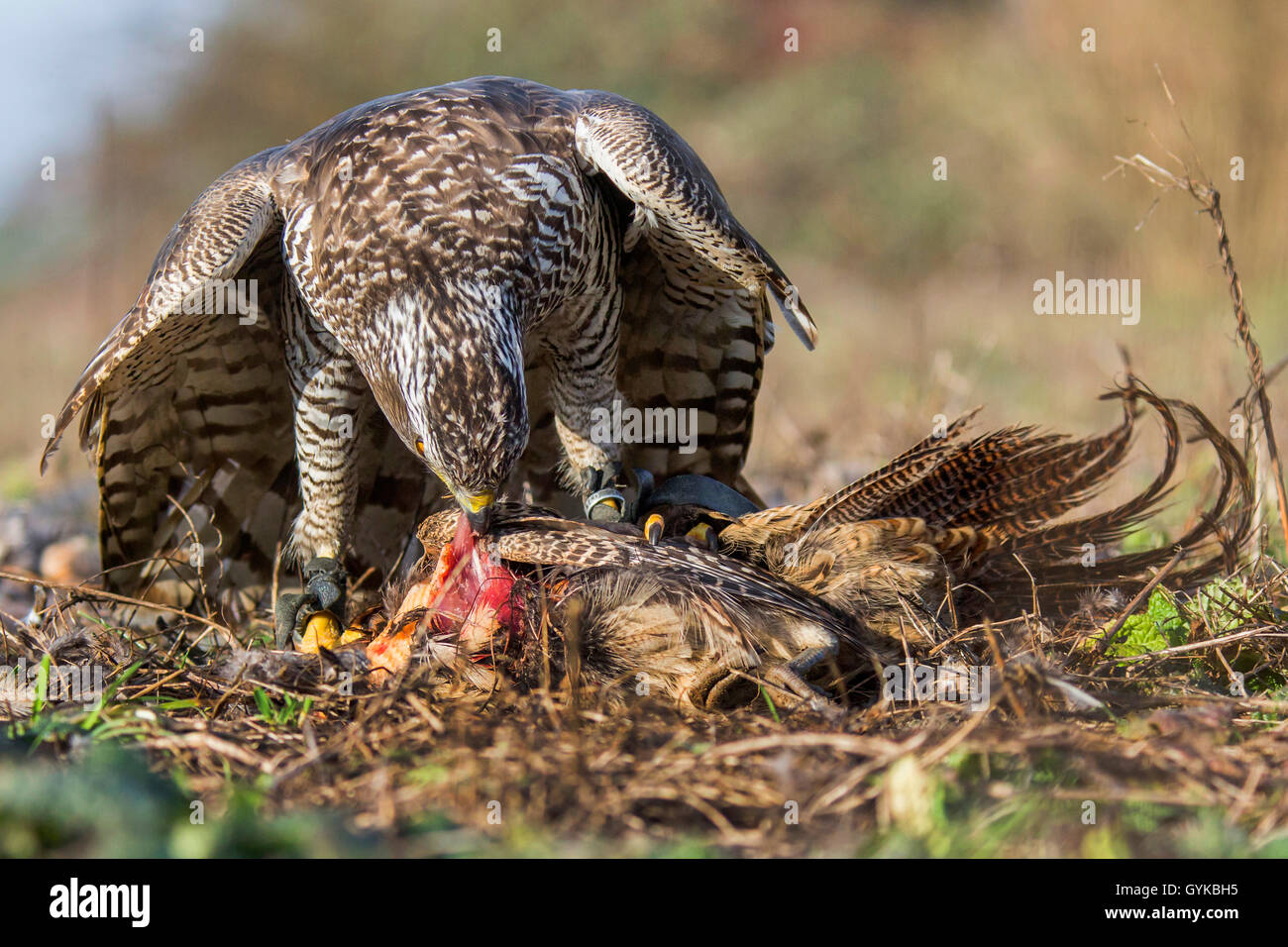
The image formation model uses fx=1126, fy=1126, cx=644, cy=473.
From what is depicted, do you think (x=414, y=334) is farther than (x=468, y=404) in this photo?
Yes

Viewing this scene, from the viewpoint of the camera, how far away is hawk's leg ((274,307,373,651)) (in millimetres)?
4090

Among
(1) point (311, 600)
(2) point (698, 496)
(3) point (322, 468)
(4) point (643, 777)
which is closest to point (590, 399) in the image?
(2) point (698, 496)

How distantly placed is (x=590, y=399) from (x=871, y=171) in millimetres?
16194

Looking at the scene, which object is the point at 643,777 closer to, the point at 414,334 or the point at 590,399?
the point at 414,334

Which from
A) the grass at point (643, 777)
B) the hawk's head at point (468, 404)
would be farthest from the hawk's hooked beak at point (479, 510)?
the grass at point (643, 777)

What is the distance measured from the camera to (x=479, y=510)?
338cm

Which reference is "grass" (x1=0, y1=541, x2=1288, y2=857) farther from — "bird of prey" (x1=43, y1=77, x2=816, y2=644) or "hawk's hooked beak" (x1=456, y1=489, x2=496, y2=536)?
"bird of prey" (x1=43, y1=77, x2=816, y2=644)

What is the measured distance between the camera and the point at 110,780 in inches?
87.5

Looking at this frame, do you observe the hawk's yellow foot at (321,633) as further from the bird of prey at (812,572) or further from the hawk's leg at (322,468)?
the bird of prey at (812,572)

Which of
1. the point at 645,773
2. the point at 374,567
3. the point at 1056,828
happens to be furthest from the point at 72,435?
the point at 1056,828

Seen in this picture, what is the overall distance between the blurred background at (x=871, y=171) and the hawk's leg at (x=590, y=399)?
1776mm

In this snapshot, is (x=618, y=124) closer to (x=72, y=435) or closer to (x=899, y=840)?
(x=899, y=840)

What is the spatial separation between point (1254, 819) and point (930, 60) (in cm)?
1991

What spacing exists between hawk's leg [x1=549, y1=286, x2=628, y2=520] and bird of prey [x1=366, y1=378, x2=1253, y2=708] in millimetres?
760
